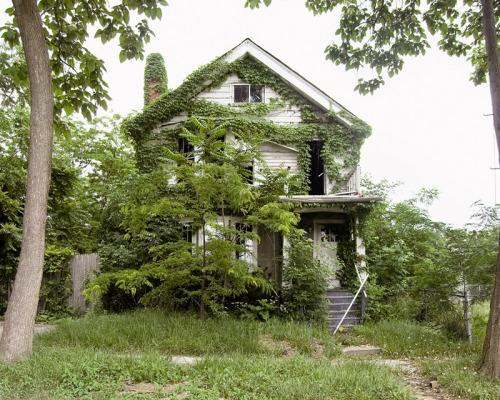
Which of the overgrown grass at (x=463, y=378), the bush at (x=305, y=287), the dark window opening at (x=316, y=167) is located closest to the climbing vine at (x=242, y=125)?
the dark window opening at (x=316, y=167)

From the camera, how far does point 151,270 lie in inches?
349

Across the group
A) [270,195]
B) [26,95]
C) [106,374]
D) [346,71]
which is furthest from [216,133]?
[106,374]

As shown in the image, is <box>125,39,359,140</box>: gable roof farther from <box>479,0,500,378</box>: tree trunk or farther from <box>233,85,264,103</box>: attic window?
<box>479,0,500,378</box>: tree trunk

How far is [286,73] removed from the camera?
1438 centimetres

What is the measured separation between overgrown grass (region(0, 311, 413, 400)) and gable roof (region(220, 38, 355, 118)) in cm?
910

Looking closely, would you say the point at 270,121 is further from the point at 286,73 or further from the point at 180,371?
the point at 180,371

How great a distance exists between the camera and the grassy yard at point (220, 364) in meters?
4.91

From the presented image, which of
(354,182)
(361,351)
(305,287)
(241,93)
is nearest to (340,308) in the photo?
(305,287)

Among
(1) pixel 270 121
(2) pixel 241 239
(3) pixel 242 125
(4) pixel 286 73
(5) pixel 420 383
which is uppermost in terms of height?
(4) pixel 286 73

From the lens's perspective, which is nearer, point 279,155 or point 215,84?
point 279,155

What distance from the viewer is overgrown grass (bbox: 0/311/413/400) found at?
484 cm

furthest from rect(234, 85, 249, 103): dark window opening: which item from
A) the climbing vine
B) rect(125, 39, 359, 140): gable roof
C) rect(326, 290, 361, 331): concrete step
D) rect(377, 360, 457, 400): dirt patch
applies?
rect(377, 360, 457, 400): dirt patch

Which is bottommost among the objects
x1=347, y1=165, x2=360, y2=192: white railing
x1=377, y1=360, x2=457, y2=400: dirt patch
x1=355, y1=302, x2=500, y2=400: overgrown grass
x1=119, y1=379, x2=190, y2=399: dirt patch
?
x1=377, y1=360, x2=457, y2=400: dirt patch

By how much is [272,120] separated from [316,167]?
3246 mm
